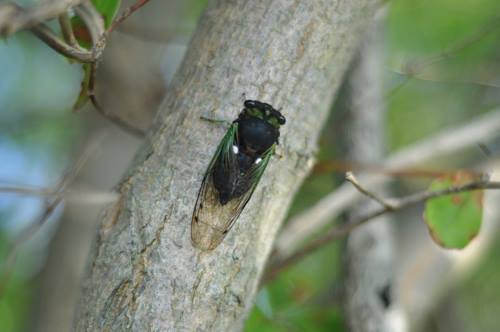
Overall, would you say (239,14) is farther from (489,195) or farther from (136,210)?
(489,195)

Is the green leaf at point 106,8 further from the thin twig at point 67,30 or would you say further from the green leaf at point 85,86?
the thin twig at point 67,30

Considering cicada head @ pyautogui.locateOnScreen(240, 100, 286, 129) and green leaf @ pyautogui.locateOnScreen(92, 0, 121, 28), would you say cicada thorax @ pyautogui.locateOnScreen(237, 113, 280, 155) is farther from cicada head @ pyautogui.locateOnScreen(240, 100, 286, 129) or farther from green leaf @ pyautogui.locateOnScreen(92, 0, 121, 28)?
green leaf @ pyautogui.locateOnScreen(92, 0, 121, 28)

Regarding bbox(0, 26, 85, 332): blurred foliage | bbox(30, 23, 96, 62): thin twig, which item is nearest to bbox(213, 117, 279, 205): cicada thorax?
bbox(30, 23, 96, 62): thin twig

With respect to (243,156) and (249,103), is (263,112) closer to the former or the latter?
(249,103)

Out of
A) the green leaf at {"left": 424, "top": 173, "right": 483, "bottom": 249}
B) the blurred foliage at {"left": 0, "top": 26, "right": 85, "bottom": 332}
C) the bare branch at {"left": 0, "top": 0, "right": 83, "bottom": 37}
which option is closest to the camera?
the bare branch at {"left": 0, "top": 0, "right": 83, "bottom": 37}

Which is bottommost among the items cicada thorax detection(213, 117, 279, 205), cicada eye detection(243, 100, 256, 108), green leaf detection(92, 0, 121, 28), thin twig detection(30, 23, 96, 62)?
cicada thorax detection(213, 117, 279, 205)

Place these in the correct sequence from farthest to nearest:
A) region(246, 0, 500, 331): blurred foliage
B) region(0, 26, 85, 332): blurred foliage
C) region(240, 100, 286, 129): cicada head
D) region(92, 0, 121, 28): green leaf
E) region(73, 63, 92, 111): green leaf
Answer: region(0, 26, 85, 332): blurred foliage → region(246, 0, 500, 331): blurred foliage → region(73, 63, 92, 111): green leaf → region(92, 0, 121, 28): green leaf → region(240, 100, 286, 129): cicada head

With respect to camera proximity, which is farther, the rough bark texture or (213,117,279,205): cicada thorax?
(213,117,279,205): cicada thorax

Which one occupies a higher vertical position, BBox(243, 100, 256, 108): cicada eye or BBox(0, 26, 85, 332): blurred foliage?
BBox(243, 100, 256, 108): cicada eye
